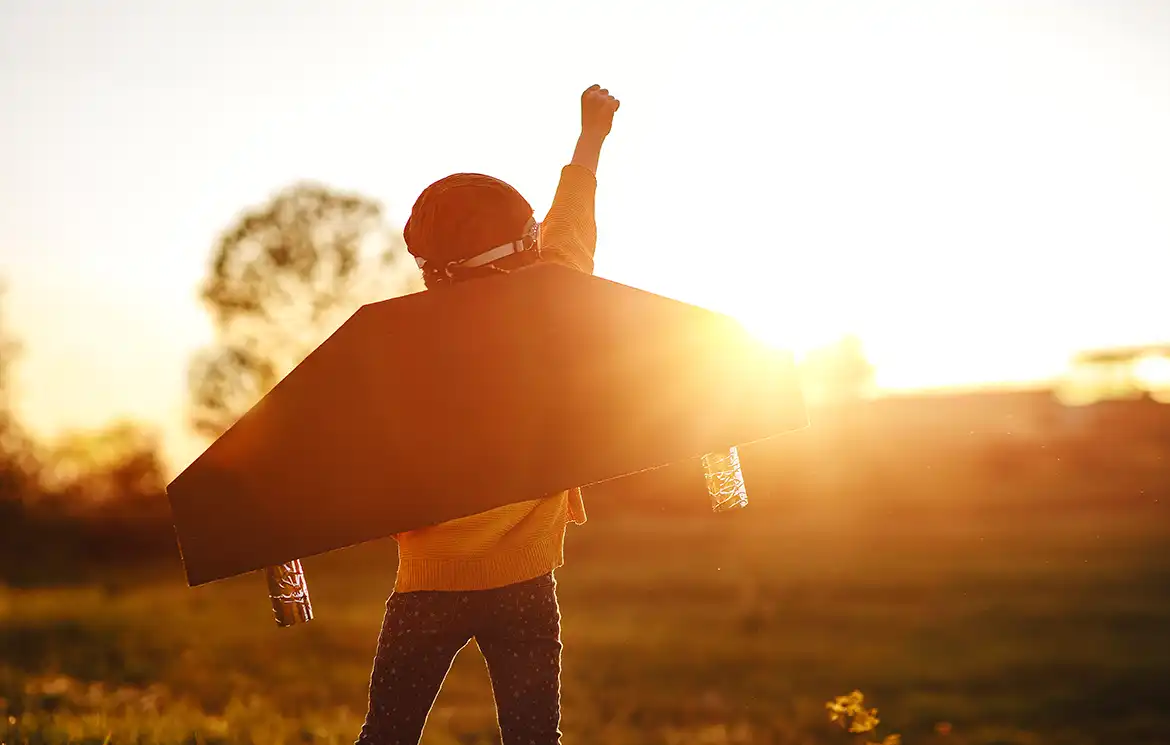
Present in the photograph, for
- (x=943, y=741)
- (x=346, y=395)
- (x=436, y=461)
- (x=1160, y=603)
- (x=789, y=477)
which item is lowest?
(x=1160, y=603)

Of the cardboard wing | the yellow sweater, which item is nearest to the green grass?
the yellow sweater

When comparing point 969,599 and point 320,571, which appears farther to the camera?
point 320,571

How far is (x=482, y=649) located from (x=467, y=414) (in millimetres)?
739

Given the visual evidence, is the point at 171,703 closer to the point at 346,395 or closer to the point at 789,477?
the point at 346,395

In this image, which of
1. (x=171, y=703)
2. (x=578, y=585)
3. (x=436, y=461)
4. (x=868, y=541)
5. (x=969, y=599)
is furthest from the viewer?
(x=868, y=541)

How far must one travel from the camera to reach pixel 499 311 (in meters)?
2.99

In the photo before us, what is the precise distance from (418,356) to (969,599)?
37.3 feet

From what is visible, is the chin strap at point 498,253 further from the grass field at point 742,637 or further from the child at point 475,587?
the grass field at point 742,637

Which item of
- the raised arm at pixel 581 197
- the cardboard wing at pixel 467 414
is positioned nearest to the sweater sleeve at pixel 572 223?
the raised arm at pixel 581 197

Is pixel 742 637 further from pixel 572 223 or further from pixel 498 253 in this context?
pixel 498 253

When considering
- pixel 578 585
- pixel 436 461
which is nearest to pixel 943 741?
pixel 436 461

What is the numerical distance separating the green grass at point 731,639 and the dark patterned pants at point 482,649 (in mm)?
3104

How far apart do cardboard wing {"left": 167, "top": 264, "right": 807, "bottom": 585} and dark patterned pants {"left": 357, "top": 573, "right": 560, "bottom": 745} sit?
0.33m

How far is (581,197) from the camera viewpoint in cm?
345
